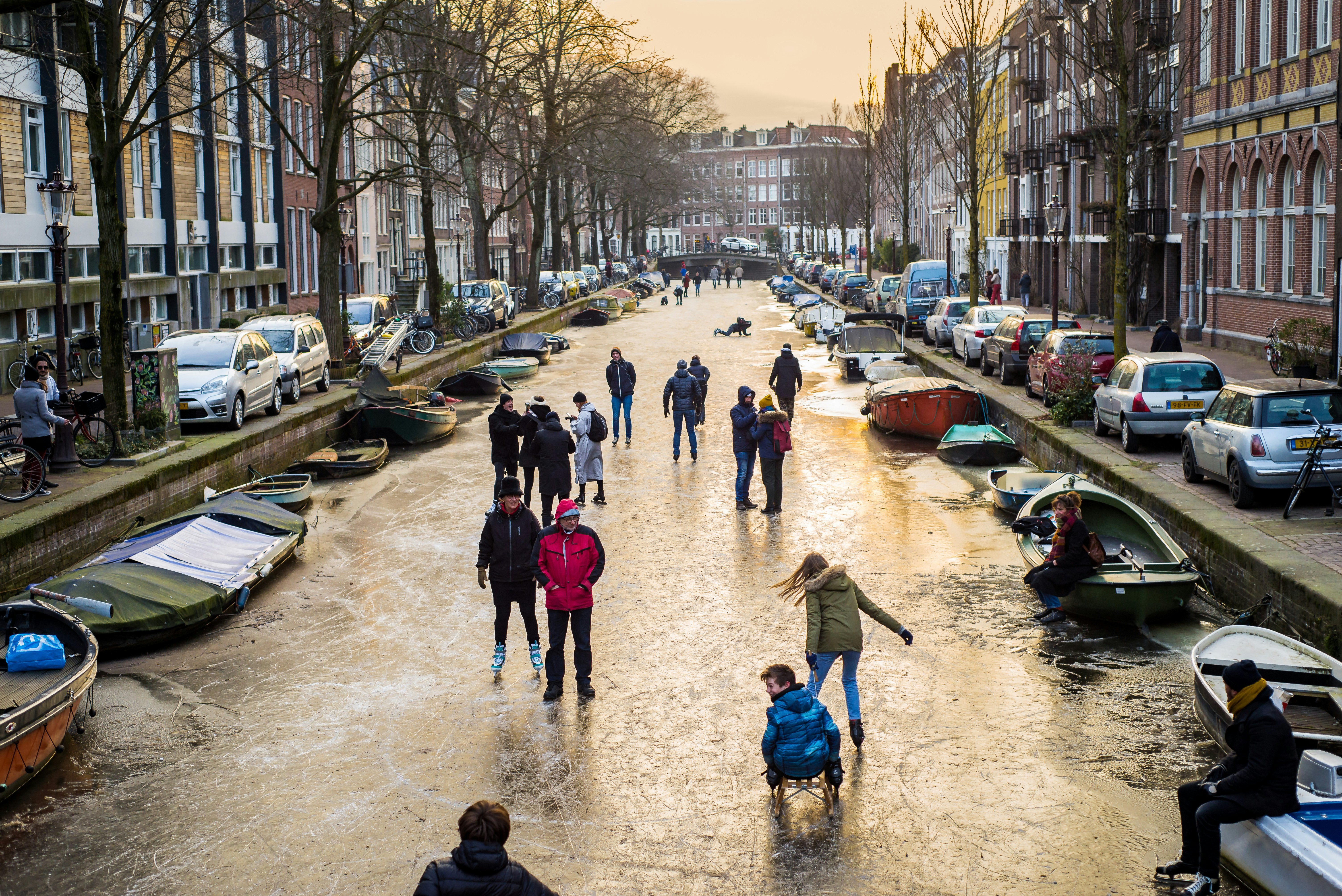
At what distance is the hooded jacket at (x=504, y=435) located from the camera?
18000mm

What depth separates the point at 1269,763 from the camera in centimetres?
727

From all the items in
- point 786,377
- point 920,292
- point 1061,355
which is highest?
point 920,292

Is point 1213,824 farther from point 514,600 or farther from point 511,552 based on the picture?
point 514,600

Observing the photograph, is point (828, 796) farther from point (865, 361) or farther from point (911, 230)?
point (911, 230)

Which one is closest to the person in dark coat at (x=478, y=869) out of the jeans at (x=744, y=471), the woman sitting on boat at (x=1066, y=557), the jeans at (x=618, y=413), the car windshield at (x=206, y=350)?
the woman sitting on boat at (x=1066, y=557)

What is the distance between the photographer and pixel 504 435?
59.2 ft

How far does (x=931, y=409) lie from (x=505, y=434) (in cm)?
1057

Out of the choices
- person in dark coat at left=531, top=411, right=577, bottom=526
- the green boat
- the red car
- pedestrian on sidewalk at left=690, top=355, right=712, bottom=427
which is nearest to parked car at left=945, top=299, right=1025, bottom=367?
the red car

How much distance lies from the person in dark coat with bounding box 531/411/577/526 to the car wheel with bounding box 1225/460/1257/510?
7479 mm

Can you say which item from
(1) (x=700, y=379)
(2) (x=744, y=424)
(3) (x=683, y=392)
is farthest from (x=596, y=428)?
(1) (x=700, y=379)

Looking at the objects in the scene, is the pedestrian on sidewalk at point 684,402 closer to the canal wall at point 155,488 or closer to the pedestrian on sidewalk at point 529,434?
the pedestrian on sidewalk at point 529,434

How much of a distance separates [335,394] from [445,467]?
5.70 metres

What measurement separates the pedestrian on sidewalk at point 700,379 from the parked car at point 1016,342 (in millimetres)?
7954

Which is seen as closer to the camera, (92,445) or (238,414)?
(92,445)
